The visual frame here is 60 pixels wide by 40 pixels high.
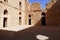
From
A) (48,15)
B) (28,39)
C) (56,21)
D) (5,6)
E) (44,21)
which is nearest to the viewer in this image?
(28,39)

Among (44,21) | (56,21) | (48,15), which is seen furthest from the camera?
(44,21)

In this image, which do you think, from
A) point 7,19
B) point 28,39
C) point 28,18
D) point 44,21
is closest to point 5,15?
point 7,19

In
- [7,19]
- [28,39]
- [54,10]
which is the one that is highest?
[54,10]

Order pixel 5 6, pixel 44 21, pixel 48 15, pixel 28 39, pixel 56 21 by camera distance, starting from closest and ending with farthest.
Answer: pixel 28 39
pixel 5 6
pixel 56 21
pixel 48 15
pixel 44 21

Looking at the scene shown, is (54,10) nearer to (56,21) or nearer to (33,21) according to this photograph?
(56,21)

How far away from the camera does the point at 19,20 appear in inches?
950

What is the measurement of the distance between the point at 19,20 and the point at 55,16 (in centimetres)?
646

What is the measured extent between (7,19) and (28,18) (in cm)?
696

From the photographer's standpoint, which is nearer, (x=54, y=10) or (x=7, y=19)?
(x=7, y=19)

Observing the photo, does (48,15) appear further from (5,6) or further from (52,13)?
(5,6)

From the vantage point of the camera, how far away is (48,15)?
78.4 ft

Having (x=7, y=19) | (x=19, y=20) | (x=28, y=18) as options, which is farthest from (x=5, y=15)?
(x=28, y=18)

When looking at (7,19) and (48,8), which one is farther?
(48,8)

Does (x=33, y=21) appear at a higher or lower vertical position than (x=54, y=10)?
lower
